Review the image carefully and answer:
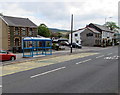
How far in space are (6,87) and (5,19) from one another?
36.9 meters

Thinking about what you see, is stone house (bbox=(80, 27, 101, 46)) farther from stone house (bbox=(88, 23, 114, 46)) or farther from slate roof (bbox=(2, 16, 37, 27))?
slate roof (bbox=(2, 16, 37, 27))

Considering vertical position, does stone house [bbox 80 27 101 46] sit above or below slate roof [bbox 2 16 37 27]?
below

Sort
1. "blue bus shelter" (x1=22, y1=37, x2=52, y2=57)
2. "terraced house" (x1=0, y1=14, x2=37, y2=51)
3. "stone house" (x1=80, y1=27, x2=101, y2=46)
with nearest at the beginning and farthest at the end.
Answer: "blue bus shelter" (x1=22, y1=37, x2=52, y2=57), "terraced house" (x1=0, y1=14, x2=37, y2=51), "stone house" (x1=80, y1=27, x2=101, y2=46)

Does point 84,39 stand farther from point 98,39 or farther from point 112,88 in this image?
point 112,88

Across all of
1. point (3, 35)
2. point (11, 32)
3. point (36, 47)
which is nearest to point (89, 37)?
point (11, 32)

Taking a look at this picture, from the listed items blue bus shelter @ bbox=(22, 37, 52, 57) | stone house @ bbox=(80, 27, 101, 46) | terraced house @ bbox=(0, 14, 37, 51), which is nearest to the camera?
blue bus shelter @ bbox=(22, 37, 52, 57)

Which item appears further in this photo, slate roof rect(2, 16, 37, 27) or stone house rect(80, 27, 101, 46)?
stone house rect(80, 27, 101, 46)

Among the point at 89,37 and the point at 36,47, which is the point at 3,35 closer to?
the point at 36,47

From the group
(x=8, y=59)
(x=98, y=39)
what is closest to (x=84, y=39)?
(x=98, y=39)

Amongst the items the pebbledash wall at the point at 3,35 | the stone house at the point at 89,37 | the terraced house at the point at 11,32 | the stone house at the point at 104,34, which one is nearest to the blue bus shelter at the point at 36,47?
the terraced house at the point at 11,32

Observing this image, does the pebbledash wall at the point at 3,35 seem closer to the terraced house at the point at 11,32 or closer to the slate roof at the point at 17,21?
the terraced house at the point at 11,32

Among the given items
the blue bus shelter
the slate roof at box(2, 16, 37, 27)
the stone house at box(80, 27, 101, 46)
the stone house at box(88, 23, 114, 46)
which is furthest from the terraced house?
the stone house at box(88, 23, 114, 46)

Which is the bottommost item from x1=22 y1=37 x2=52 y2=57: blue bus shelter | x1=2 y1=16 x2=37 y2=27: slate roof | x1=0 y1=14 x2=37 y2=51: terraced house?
x1=22 y1=37 x2=52 y2=57: blue bus shelter

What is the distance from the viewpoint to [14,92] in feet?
25.4
